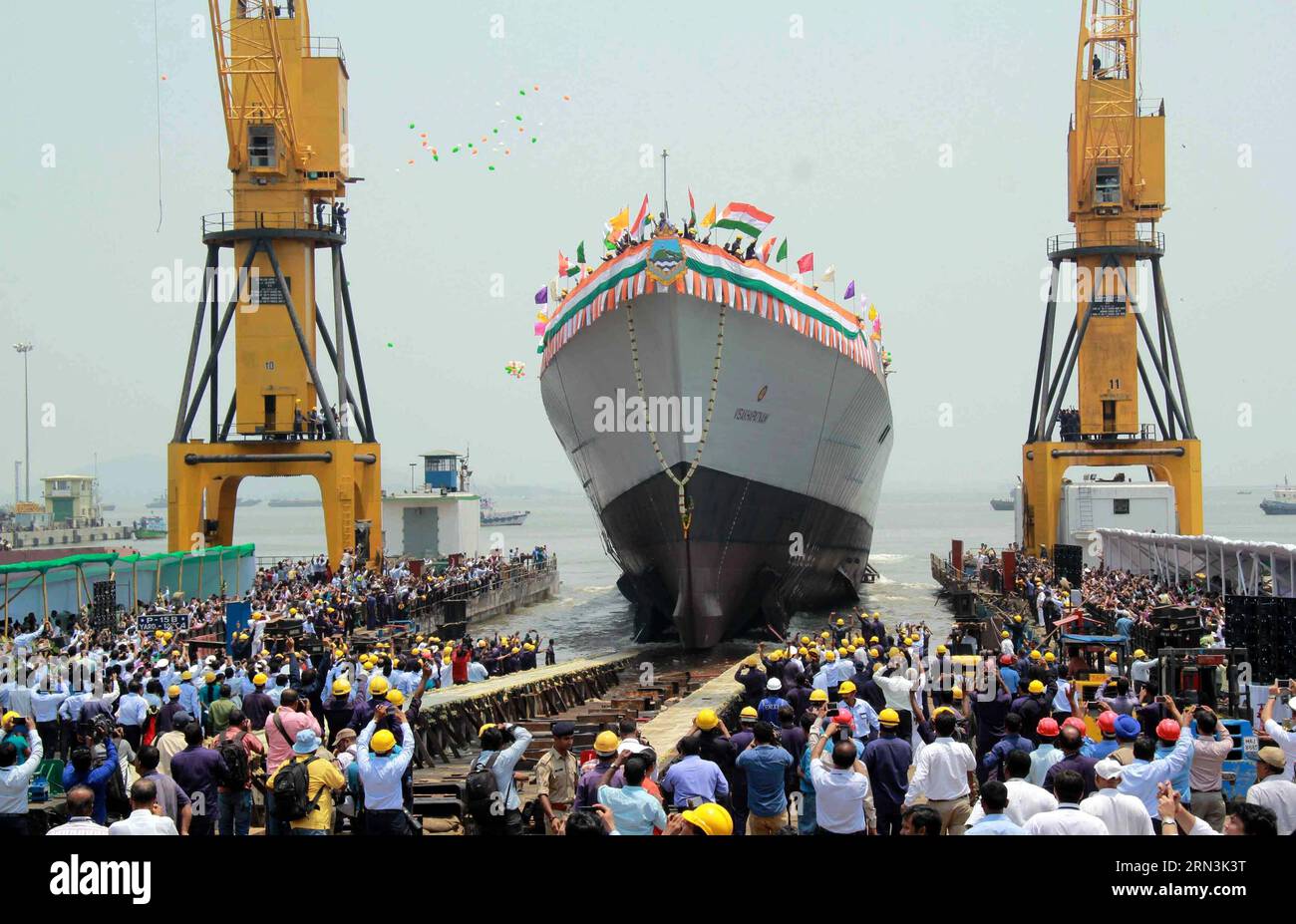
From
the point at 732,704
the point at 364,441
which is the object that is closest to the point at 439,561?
the point at 364,441

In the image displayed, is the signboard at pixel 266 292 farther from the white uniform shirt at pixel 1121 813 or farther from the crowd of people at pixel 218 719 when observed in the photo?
the white uniform shirt at pixel 1121 813

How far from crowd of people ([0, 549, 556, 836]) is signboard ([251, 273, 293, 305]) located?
13965mm

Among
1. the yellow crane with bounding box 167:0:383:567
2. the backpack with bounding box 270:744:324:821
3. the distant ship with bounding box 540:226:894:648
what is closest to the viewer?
the backpack with bounding box 270:744:324:821

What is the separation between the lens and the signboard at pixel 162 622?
2392cm

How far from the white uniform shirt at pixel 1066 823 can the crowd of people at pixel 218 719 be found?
412cm

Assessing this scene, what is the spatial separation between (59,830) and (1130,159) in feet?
144

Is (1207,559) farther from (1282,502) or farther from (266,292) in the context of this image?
(1282,502)

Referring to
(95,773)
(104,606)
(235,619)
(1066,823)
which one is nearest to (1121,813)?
(1066,823)

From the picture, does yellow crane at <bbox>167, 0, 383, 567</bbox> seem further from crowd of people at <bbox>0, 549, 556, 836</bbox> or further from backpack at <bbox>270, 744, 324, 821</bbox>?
backpack at <bbox>270, 744, 324, 821</bbox>

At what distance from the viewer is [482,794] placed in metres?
8.19

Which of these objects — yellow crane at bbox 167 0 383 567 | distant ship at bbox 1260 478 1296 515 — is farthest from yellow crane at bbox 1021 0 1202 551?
distant ship at bbox 1260 478 1296 515

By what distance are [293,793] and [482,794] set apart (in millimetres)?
1179

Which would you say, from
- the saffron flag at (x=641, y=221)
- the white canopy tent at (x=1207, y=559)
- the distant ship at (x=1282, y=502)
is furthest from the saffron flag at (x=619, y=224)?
the distant ship at (x=1282, y=502)

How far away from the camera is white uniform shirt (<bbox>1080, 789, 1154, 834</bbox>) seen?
21.9ft
